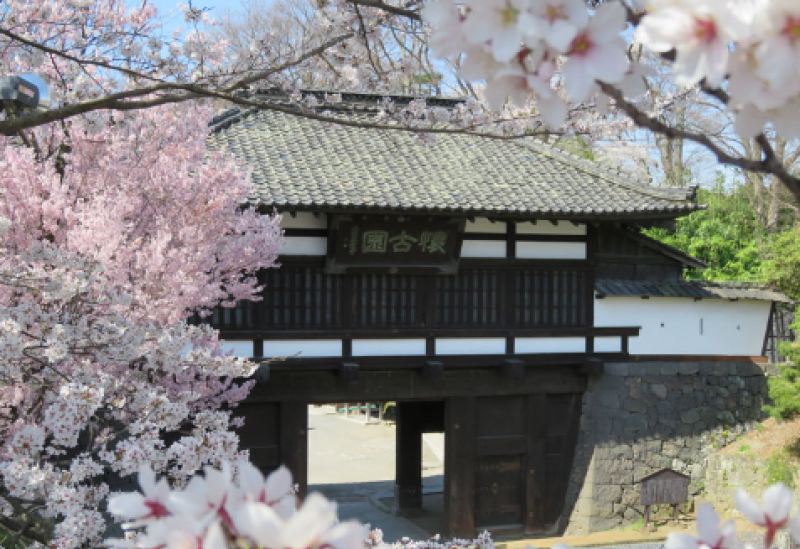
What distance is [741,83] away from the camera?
149 centimetres

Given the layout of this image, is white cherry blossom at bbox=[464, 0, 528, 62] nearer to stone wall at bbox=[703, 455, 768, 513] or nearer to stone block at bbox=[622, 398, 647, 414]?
stone block at bbox=[622, 398, 647, 414]

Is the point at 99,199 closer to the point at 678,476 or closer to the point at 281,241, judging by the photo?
the point at 281,241

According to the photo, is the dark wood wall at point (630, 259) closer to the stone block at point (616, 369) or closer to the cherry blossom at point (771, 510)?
the stone block at point (616, 369)

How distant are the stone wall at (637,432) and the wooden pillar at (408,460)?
375 centimetres

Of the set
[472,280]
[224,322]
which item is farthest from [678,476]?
[224,322]

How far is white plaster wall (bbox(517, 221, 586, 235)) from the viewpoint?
41.6 ft

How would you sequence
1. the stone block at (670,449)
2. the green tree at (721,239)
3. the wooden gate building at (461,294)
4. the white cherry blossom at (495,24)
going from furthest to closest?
the green tree at (721,239), the stone block at (670,449), the wooden gate building at (461,294), the white cherry blossom at (495,24)

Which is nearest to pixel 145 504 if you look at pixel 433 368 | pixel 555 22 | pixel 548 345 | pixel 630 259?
pixel 555 22

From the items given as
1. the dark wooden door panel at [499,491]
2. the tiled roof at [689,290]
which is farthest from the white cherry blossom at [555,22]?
the dark wooden door panel at [499,491]

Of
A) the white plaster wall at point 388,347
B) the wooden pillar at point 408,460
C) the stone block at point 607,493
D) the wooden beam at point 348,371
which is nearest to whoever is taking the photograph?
the wooden beam at point 348,371

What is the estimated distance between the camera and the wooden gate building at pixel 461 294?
37.6 ft

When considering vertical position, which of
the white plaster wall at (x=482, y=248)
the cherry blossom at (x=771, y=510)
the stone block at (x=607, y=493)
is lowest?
the stone block at (x=607, y=493)

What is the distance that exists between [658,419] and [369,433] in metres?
13.6

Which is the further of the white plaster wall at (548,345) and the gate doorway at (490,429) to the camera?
the white plaster wall at (548,345)
